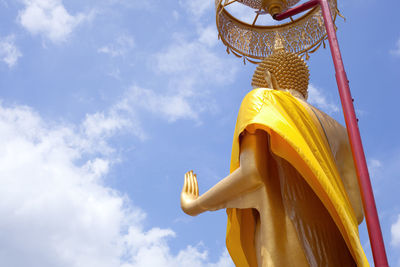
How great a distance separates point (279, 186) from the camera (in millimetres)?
2748

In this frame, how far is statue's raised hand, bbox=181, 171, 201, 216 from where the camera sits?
2.94 meters

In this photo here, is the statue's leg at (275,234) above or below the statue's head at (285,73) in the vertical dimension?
below

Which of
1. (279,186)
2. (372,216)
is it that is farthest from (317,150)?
(372,216)

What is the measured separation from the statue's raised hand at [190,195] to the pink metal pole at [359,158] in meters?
1.00

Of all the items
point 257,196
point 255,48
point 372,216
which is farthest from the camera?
point 255,48

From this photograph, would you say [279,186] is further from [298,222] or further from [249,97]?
[249,97]

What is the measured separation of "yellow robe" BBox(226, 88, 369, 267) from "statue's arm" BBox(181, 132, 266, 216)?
76 mm

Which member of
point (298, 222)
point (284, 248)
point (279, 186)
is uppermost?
point (279, 186)

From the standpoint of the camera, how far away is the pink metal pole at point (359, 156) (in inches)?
85.6

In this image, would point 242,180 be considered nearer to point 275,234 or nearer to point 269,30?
point 275,234

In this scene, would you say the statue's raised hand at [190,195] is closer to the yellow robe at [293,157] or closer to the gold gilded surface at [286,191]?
the gold gilded surface at [286,191]

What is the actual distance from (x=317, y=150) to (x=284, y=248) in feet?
1.86

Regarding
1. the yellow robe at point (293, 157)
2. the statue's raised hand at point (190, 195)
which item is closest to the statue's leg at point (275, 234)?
the yellow robe at point (293, 157)

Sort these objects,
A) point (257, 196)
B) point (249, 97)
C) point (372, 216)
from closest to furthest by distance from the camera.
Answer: point (372, 216), point (257, 196), point (249, 97)
